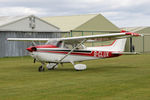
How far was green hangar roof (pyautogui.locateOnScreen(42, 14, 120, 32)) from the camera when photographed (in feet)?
138

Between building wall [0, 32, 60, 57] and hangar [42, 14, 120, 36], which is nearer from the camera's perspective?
→ building wall [0, 32, 60, 57]

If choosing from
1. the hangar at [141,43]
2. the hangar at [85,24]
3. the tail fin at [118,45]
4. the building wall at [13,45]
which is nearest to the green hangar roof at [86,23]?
the hangar at [85,24]

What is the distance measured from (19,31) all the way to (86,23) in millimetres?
12690

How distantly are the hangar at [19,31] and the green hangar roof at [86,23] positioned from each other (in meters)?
6.58

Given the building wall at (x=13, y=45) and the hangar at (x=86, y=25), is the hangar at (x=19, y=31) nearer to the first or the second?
the building wall at (x=13, y=45)

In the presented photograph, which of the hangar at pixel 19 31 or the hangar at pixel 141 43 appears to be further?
the hangar at pixel 141 43

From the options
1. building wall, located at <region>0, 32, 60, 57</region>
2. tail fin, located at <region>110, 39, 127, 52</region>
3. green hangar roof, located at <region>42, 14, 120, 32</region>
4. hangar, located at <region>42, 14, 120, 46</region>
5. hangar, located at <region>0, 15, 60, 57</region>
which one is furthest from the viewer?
green hangar roof, located at <region>42, 14, 120, 32</region>

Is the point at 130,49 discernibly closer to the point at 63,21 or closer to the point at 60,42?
the point at 63,21

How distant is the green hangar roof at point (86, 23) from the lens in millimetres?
42194

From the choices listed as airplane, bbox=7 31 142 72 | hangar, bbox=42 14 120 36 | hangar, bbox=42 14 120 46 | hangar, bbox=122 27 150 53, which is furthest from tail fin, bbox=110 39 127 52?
hangar, bbox=122 27 150 53

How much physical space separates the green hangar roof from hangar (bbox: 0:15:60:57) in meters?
6.58

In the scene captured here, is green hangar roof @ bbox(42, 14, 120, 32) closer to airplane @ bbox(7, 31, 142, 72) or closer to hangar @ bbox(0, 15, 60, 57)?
hangar @ bbox(0, 15, 60, 57)

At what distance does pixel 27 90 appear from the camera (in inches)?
408

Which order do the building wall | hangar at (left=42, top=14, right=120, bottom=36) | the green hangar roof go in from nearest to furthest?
the building wall < hangar at (left=42, top=14, right=120, bottom=36) < the green hangar roof
